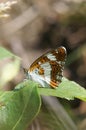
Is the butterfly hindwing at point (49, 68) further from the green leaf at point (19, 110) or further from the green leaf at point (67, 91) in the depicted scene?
the green leaf at point (19, 110)

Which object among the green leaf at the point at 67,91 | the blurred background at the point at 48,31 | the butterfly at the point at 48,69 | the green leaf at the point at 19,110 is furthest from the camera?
the blurred background at the point at 48,31

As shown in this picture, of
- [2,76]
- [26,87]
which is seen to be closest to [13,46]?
[2,76]

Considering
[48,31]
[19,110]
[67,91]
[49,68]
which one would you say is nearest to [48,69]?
[49,68]

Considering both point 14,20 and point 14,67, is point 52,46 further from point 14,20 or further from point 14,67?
point 14,67

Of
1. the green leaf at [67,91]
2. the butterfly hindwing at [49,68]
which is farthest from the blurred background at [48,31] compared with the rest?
the green leaf at [67,91]

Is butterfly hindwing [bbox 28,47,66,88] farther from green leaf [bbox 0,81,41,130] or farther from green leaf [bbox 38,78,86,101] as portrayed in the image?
green leaf [bbox 0,81,41,130]

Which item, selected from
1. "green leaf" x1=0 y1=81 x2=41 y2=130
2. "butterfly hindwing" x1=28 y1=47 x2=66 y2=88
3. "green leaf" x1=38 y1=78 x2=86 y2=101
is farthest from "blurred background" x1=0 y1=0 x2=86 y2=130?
"green leaf" x1=0 y1=81 x2=41 y2=130
